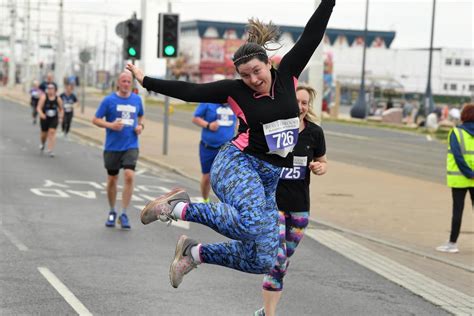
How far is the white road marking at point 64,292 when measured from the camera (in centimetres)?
698

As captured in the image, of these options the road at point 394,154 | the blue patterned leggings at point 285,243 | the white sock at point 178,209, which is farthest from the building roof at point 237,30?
the white sock at point 178,209

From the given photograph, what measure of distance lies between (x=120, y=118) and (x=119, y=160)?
0.52 m

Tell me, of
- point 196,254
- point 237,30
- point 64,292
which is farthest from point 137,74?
point 237,30

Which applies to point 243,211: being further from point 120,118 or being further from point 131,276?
point 120,118

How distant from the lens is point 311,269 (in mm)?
9406

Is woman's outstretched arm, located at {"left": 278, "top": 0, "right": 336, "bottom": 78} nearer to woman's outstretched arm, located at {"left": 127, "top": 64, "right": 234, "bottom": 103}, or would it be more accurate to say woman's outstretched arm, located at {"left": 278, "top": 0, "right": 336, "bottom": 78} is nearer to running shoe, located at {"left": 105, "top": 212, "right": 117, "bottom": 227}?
woman's outstretched arm, located at {"left": 127, "top": 64, "right": 234, "bottom": 103}

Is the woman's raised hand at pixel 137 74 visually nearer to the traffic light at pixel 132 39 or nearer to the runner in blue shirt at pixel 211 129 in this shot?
the runner in blue shirt at pixel 211 129

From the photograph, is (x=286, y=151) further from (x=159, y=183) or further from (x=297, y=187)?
(x=159, y=183)

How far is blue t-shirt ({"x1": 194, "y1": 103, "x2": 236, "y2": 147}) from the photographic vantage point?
13.1 metres

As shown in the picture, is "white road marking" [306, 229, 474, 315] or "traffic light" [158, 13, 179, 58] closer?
"white road marking" [306, 229, 474, 315]

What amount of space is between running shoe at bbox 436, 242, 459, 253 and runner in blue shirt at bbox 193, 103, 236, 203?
3.42 m

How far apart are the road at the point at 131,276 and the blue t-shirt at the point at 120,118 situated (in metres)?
1.05

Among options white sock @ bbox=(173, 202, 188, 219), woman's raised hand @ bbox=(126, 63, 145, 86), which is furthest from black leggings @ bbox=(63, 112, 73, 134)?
white sock @ bbox=(173, 202, 188, 219)

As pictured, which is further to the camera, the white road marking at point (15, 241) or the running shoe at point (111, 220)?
the running shoe at point (111, 220)
